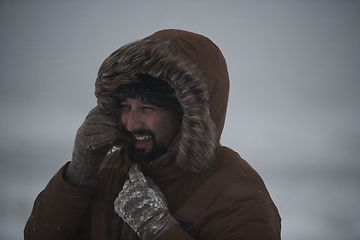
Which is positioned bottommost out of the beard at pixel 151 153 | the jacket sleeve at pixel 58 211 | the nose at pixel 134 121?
the jacket sleeve at pixel 58 211

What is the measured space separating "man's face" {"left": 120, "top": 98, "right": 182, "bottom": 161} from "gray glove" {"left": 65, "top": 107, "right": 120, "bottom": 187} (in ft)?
0.25

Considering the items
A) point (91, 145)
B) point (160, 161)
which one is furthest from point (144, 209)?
point (91, 145)

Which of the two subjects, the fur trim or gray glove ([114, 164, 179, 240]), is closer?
gray glove ([114, 164, 179, 240])

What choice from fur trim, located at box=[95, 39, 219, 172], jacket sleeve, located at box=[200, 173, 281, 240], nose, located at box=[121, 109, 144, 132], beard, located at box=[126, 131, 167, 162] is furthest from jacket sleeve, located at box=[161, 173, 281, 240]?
nose, located at box=[121, 109, 144, 132]

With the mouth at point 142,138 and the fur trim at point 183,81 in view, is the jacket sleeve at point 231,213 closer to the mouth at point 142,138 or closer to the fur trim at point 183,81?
the fur trim at point 183,81

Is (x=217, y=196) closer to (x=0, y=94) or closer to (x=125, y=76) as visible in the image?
(x=125, y=76)

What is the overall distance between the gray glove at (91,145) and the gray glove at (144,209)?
0.60 feet

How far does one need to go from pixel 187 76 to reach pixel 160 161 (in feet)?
1.26

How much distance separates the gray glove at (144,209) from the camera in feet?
2.90

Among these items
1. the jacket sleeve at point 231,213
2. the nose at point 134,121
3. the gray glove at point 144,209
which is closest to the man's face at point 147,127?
the nose at point 134,121

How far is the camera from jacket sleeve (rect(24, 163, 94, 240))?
1043 millimetres

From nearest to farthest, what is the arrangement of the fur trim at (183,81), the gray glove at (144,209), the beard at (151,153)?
1. the gray glove at (144,209)
2. the fur trim at (183,81)
3. the beard at (151,153)

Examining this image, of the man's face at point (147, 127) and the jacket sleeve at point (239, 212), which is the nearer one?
the jacket sleeve at point (239, 212)

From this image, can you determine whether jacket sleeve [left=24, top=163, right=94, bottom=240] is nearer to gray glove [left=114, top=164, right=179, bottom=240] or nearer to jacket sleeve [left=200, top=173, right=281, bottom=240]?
gray glove [left=114, top=164, right=179, bottom=240]
